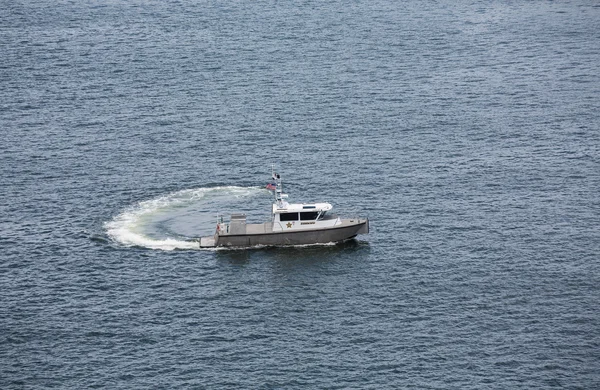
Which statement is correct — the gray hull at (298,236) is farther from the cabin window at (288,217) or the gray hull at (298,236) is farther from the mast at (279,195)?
the mast at (279,195)

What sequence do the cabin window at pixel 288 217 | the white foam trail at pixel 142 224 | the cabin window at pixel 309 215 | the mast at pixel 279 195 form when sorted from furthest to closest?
the mast at pixel 279 195, the white foam trail at pixel 142 224, the cabin window at pixel 309 215, the cabin window at pixel 288 217

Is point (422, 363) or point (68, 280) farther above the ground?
point (68, 280)

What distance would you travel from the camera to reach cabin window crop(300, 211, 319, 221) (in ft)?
593

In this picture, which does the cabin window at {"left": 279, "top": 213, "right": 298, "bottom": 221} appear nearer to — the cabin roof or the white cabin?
the white cabin

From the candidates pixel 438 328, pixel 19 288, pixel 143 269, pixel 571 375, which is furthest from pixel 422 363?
pixel 19 288

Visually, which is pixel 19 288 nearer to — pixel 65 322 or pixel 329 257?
pixel 65 322

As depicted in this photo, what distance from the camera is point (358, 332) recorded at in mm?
154875

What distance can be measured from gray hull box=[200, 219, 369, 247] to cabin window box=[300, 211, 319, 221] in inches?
83.3

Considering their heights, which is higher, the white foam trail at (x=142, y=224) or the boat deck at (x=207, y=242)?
the white foam trail at (x=142, y=224)

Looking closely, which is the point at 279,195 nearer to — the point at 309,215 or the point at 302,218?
the point at 302,218

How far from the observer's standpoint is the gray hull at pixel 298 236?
589ft

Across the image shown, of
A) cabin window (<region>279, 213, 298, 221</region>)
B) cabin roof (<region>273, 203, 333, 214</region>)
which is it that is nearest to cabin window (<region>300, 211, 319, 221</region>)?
cabin roof (<region>273, 203, 333, 214</region>)

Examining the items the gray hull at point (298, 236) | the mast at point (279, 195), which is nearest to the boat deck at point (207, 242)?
the gray hull at point (298, 236)

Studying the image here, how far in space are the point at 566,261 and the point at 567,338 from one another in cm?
2380
